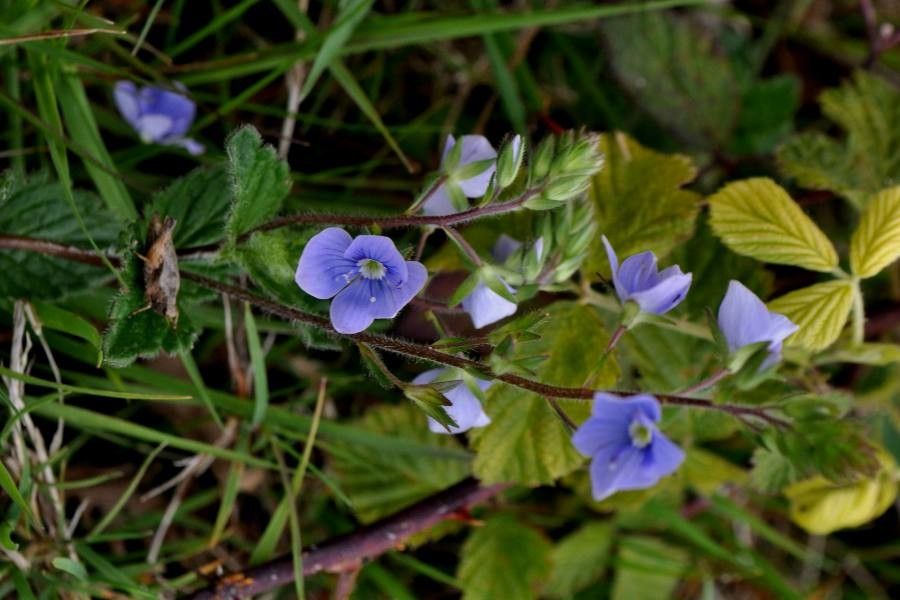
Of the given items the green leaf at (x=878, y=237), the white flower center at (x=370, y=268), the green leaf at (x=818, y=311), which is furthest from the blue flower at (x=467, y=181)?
the green leaf at (x=878, y=237)

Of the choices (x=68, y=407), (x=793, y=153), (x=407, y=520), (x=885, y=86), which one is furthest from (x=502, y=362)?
(x=885, y=86)

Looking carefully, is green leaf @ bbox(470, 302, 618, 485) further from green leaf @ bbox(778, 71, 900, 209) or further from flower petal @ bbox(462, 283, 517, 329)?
green leaf @ bbox(778, 71, 900, 209)

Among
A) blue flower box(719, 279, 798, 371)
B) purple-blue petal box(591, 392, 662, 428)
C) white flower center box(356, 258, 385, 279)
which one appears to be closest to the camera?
purple-blue petal box(591, 392, 662, 428)

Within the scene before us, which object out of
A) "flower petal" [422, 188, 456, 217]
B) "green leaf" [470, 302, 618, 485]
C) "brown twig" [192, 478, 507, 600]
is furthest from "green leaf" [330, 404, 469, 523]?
"flower petal" [422, 188, 456, 217]

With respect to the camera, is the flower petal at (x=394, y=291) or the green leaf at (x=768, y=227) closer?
the flower petal at (x=394, y=291)

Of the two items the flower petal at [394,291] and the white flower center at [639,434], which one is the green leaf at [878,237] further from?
the flower petal at [394,291]

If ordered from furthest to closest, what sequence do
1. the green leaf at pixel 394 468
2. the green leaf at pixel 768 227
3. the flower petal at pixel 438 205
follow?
the green leaf at pixel 394 468, the green leaf at pixel 768 227, the flower petal at pixel 438 205

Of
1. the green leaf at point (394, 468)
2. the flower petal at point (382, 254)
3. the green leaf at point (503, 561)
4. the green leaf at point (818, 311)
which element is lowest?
the green leaf at point (503, 561)
